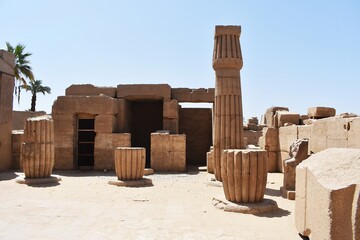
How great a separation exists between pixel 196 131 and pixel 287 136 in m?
5.75

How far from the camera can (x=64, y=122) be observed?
12.8 m

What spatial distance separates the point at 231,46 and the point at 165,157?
4.82 metres

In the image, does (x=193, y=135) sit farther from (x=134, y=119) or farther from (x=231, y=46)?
(x=231, y=46)

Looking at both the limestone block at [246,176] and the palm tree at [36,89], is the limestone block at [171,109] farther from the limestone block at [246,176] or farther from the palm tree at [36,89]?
the palm tree at [36,89]

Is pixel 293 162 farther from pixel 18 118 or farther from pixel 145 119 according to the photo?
pixel 18 118

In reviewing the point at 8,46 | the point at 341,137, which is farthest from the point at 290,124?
the point at 8,46

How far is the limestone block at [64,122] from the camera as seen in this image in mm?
12735

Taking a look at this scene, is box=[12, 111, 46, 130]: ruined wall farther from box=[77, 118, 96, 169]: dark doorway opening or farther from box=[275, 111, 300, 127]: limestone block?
box=[275, 111, 300, 127]: limestone block

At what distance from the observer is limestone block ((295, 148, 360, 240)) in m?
2.78

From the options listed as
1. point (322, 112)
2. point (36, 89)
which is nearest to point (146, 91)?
point (322, 112)

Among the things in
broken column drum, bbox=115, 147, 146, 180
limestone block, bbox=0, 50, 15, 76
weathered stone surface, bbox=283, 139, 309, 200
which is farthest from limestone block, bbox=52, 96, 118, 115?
weathered stone surface, bbox=283, 139, 309, 200

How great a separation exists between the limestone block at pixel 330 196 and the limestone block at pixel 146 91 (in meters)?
9.91

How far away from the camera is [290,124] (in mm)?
11344

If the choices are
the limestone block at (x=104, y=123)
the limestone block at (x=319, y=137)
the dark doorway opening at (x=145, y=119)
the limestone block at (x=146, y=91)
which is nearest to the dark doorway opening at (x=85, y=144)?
the limestone block at (x=104, y=123)
